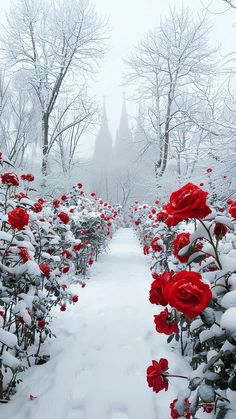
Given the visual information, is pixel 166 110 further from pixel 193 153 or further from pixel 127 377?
pixel 127 377

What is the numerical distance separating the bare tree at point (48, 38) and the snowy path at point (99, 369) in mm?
8074

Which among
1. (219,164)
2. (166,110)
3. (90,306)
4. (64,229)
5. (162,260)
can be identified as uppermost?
(166,110)

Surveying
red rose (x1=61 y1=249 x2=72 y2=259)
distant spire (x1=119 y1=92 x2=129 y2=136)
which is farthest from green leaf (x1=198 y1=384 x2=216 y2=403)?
distant spire (x1=119 y1=92 x2=129 y2=136)

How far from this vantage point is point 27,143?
16.4 meters

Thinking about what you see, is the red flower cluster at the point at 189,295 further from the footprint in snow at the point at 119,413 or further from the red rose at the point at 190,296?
the footprint in snow at the point at 119,413

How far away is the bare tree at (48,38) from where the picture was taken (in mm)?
10469

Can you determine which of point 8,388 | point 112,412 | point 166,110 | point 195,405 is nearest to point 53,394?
point 8,388

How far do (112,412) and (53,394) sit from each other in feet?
1.42

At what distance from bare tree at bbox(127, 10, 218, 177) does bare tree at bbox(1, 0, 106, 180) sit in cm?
203

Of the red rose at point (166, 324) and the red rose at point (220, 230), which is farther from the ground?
the red rose at point (220, 230)

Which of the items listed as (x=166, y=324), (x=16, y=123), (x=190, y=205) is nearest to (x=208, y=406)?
(x=166, y=324)

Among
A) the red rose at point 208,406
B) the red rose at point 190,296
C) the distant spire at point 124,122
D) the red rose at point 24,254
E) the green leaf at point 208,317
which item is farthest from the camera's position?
the distant spire at point 124,122

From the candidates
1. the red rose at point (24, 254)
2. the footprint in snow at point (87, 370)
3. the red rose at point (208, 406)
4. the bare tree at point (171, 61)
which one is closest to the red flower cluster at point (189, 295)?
the red rose at point (208, 406)

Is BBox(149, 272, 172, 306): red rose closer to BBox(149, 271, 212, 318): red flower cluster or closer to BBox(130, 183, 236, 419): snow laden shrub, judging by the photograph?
A: BBox(130, 183, 236, 419): snow laden shrub
